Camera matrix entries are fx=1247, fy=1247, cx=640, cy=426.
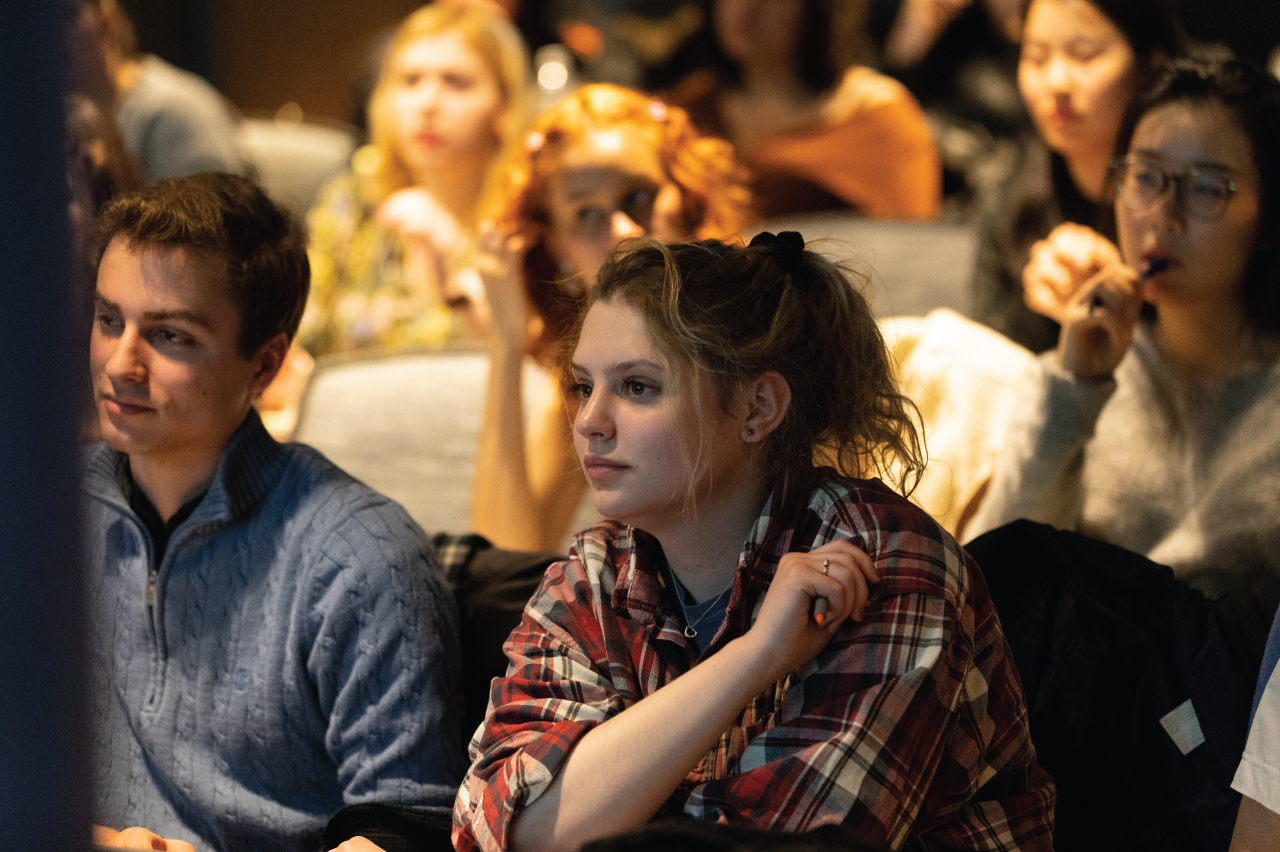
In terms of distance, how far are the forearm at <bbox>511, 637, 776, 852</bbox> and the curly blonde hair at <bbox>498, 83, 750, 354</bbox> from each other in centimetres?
93

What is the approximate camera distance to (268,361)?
3.68 ft

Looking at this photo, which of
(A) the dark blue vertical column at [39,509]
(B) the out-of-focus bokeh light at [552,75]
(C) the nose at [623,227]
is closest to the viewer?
(A) the dark blue vertical column at [39,509]

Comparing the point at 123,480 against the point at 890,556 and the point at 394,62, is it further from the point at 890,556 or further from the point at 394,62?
the point at 394,62

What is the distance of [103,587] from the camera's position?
43.1 inches

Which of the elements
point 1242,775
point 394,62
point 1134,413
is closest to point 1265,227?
point 1134,413

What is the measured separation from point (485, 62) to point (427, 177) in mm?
248

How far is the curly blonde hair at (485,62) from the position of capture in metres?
2.40

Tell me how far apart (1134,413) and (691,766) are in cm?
87

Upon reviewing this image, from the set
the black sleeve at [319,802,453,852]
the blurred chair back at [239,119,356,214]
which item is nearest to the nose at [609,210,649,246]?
the black sleeve at [319,802,453,852]

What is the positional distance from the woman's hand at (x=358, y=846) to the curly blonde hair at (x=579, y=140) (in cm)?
86

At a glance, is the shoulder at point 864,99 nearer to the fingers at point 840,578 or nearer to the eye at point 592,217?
the eye at point 592,217

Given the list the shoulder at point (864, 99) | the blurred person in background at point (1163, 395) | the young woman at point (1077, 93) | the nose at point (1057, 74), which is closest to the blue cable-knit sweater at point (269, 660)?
the blurred person in background at point (1163, 395)

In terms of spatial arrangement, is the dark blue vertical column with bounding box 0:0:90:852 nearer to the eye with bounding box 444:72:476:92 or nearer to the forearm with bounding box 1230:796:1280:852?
the forearm with bounding box 1230:796:1280:852

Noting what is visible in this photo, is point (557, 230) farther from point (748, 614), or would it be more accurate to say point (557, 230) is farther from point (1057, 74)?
point (748, 614)
